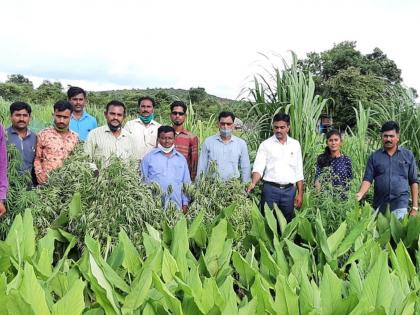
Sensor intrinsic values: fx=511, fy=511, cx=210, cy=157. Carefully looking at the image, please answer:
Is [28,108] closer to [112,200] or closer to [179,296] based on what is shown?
[112,200]

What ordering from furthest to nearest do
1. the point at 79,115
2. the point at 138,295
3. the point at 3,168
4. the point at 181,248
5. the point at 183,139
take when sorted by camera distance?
the point at 79,115 → the point at 183,139 → the point at 3,168 → the point at 181,248 → the point at 138,295

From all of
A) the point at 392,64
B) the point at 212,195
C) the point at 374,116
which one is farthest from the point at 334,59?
the point at 212,195

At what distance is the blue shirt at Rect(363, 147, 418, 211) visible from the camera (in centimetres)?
447

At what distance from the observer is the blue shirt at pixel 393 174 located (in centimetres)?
447

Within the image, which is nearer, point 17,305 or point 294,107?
point 17,305

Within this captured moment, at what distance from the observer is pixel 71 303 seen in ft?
5.42

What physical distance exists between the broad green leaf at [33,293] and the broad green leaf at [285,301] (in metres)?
0.77

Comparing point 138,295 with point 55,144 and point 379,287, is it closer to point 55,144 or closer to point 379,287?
point 379,287

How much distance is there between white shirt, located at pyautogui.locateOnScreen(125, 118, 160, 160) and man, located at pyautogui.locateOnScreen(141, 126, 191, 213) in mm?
519

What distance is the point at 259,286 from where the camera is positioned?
1.80m

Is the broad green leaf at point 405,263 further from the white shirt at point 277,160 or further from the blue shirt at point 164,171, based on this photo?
the white shirt at point 277,160

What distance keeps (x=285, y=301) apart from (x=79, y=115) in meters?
3.49

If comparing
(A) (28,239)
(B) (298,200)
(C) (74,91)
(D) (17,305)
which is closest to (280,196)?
(B) (298,200)

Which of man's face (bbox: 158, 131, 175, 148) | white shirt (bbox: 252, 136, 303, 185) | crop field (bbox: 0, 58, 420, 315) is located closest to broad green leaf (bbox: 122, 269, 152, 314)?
crop field (bbox: 0, 58, 420, 315)
